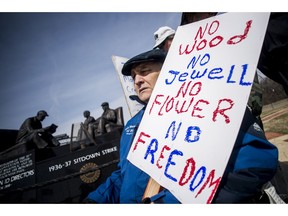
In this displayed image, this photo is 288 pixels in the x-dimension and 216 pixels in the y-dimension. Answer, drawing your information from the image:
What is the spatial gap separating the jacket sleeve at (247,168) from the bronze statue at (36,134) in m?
3.58

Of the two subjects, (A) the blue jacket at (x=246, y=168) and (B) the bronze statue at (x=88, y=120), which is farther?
(B) the bronze statue at (x=88, y=120)

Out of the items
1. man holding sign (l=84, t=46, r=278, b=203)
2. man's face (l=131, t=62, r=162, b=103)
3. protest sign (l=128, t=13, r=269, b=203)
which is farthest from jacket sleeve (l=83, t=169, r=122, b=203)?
man's face (l=131, t=62, r=162, b=103)

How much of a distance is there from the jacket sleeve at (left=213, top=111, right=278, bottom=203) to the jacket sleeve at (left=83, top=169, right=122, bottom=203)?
53 centimetres

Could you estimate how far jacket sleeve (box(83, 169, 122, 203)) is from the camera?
105 centimetres

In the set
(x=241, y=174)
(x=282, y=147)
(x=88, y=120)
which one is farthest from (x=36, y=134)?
(x=282, y=147)

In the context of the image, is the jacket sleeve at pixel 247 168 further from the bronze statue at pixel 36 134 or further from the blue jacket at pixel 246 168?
the bronze statue at pixel 36 134

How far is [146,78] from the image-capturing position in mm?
1090

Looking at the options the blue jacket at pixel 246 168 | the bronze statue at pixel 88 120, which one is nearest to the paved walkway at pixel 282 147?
the blue jacket at pixel 246 168

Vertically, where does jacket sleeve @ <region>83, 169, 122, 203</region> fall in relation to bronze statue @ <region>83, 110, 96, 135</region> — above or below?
below

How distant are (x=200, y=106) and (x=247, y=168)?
0.26 meters

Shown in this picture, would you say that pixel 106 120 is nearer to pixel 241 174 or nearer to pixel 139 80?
pixel 139 80

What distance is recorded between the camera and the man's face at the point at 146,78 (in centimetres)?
108

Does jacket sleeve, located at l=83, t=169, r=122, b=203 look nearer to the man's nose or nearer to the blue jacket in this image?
the blue jacket

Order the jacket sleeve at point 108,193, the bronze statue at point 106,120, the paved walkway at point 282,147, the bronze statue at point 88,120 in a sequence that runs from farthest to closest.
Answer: the bronze statue at point 88,120
the bronze statue at point 106,120
the paved walkway at point 282,147
the jacket sleeve at point 108,193
